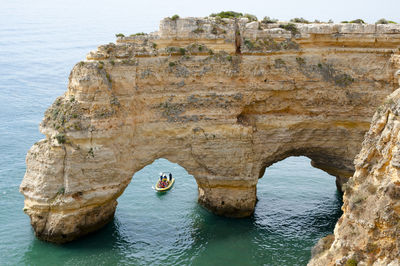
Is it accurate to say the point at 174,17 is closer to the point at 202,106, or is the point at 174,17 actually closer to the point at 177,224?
the point at 202,106

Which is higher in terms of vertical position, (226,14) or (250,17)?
(226,14)

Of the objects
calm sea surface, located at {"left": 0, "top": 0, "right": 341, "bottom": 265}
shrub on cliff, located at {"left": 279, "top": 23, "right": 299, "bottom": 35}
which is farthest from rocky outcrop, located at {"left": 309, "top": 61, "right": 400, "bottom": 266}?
shrub on cliff, located at {"left": 279, "top": 23, "right": 299, "bottom": 35}

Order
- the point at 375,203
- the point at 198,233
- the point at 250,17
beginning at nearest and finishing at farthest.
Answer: the point at 375,203 < the point at 198,233 < the point at 250,17

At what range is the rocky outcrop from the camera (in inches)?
571

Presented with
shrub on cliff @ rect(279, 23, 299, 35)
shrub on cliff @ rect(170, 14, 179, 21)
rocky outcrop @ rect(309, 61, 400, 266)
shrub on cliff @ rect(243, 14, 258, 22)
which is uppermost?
shrub on cliff @ rect(243, 14, 258, 22)

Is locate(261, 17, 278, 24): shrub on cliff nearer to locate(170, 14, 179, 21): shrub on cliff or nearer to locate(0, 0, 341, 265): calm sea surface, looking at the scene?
locate(170, 14, 179, 21): shrub on cliff

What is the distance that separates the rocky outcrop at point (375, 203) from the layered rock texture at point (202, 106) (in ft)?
34.2

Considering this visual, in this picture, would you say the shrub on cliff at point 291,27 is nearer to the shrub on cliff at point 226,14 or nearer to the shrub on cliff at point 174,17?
the shrub on cliff at point 226,14

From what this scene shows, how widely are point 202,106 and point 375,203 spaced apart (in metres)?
13.1

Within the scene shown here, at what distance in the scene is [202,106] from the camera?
26.1 m

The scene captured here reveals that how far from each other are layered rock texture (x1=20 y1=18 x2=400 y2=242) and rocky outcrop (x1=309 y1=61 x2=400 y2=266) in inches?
410

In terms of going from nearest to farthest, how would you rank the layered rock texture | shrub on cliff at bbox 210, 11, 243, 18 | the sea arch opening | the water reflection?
the water reflection → the layered rock texture → the sea arch opening → shrub on cliff at bbox 210, 11, 243, 18

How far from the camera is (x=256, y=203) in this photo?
30875mm

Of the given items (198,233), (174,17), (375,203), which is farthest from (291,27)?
(375,203)
